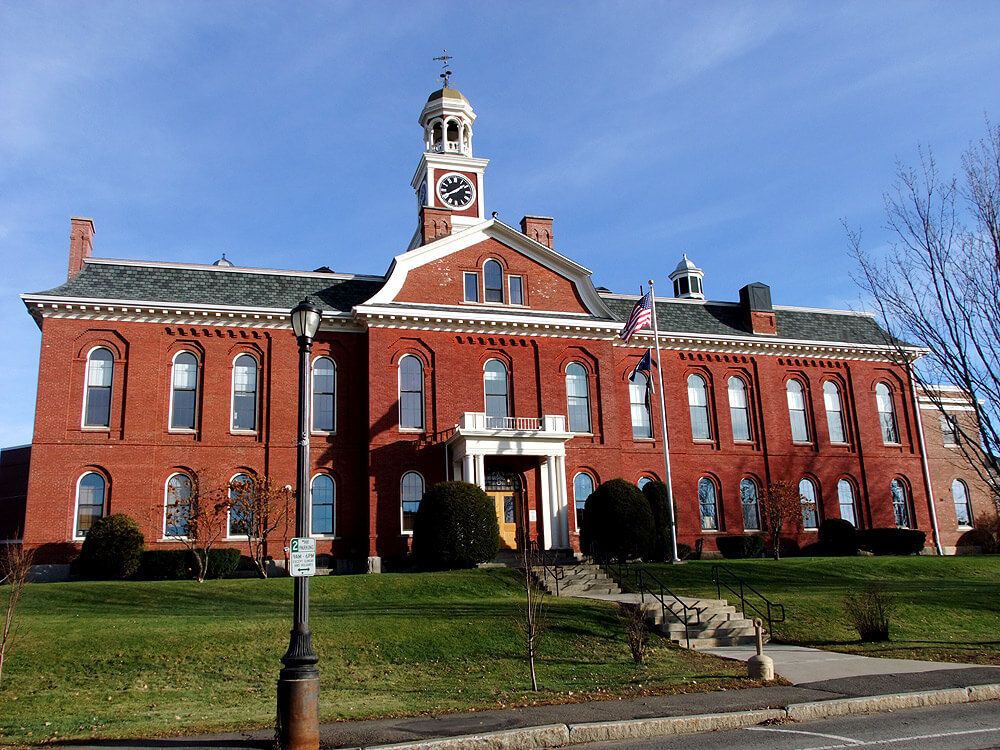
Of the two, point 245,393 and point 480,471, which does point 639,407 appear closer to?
point 480,471

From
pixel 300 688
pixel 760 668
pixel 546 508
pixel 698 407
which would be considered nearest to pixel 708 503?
pixel 698 407

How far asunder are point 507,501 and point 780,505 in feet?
35.5

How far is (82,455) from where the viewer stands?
27.9 m

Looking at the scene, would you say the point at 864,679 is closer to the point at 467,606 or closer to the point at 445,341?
the point at 467,606

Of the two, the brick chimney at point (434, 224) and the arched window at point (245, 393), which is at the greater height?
the brick chimney at point (434, 224)

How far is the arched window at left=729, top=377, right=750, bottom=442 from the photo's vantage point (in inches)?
1423

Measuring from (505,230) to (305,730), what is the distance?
25.4m

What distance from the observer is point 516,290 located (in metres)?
32.9

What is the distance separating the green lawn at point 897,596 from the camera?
56.1 ft

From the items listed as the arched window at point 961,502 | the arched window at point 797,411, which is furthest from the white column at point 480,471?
the arched window at point 961,502

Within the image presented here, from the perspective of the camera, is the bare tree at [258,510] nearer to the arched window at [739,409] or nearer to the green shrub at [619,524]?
the green shrub at [619,524]

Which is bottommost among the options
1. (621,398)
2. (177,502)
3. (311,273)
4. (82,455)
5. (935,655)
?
(935,655)

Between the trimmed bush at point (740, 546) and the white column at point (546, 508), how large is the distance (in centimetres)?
804

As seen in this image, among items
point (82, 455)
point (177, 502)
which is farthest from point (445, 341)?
point (82, 455)
